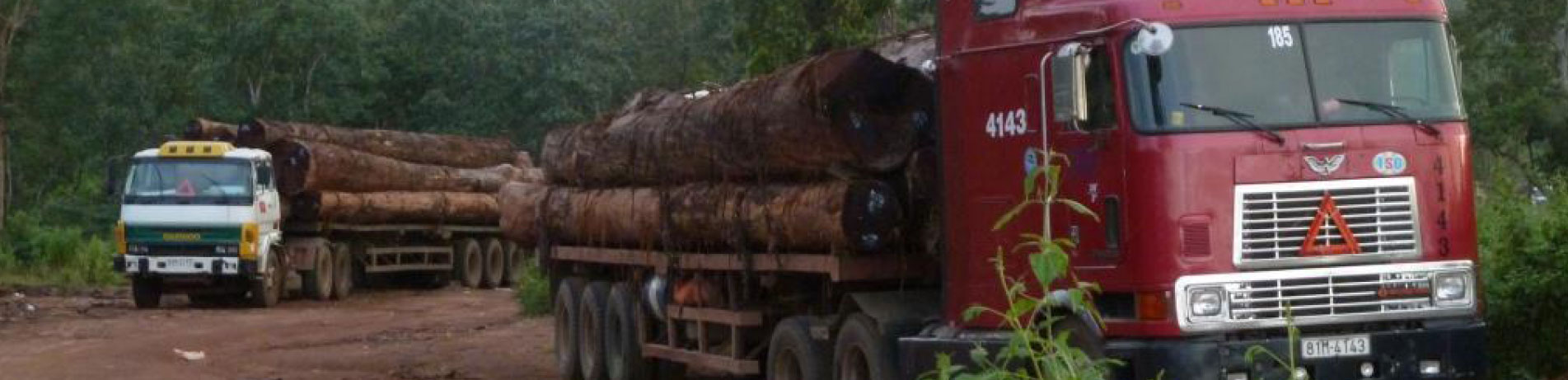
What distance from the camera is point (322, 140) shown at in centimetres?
3516

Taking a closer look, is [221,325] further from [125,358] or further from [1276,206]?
[1276,206]

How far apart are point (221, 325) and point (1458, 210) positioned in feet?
62.9

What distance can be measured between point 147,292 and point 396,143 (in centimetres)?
620

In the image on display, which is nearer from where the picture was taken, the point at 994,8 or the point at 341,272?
the point at 994,8

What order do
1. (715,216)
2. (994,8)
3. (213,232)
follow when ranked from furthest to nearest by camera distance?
(213,232) → (715,216) → (994,8)

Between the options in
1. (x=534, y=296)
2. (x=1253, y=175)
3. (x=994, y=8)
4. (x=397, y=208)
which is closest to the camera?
(x=1253, y=175)

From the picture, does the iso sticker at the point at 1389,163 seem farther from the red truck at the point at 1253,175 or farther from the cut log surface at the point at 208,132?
the cut log surface at the point at 208,132

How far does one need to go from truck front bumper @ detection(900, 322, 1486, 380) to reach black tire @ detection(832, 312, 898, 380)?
1.46 metres

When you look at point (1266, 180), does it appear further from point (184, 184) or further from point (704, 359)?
point (184, 184)

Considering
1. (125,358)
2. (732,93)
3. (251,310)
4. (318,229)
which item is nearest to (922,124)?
(732,93)

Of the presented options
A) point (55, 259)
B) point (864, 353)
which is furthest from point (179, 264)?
point (864, 353)

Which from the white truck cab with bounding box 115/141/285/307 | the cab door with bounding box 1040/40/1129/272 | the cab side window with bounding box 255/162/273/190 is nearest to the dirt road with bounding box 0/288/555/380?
the white truck cab with bounding box 115/141/285/307

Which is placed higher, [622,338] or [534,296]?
[534,296]

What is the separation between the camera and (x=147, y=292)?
32.0m
